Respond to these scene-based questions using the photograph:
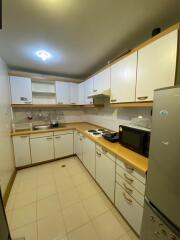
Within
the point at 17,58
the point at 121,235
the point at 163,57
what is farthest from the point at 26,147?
the point at 163,57

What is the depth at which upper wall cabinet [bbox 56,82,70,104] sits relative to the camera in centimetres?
303

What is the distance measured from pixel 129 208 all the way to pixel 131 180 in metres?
0.35

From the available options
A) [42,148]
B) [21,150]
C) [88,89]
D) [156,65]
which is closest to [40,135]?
[42,148]

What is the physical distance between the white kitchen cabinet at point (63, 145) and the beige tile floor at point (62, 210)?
0.64 meters

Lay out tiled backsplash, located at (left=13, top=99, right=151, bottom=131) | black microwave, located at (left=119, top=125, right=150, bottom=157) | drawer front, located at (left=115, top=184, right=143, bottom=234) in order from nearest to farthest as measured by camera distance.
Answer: drawer front, located at (left=115, top=184, right=143, bottom=234)
black microwave, located at (left=119, top=125, right=150, bottom=157)
tiled backsplash, located at (left=13, top=99, right=151, bottom=131)

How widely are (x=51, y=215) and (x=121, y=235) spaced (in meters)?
0.91

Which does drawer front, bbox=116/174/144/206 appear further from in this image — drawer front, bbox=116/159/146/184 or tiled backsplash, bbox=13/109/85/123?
tiled backsplash, bbox=13/109/85/123

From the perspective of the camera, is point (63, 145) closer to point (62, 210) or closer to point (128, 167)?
point (62, 210)

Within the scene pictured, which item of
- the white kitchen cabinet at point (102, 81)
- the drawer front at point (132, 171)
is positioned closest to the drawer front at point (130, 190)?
the drawer front at point (132, 171)

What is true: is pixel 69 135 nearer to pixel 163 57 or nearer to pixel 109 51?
pixel 109 51

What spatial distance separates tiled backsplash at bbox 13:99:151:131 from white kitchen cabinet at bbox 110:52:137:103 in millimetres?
385

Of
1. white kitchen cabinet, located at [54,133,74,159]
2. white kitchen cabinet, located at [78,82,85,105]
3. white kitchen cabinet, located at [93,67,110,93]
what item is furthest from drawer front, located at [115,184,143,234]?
white kitchen cabinet, located at [78,82,85,105]

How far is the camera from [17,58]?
217 cm

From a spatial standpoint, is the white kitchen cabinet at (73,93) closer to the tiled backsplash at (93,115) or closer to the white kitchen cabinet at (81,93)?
the white kitchen cabinet at (81,93)
